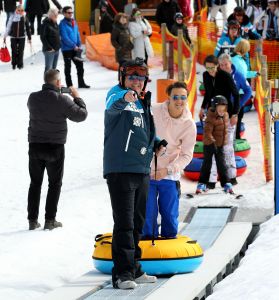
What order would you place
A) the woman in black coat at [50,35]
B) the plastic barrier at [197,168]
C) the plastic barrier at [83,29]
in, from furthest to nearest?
the plastic barrier at [83,29]
the woman in black coat at [50,35]
the plastic barrier at [197,168]

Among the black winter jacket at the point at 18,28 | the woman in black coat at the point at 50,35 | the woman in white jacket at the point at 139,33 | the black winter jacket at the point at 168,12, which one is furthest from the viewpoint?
the black winter jacket at the point at 168,12

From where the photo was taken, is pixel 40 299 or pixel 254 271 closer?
pixel 40 299

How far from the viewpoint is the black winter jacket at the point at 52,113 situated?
11.5m

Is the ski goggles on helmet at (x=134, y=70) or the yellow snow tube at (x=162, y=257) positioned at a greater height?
the ski goggles on helmet at (x=134, y=70)

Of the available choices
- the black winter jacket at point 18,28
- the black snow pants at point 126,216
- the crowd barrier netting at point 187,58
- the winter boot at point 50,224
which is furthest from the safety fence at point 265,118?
the black winter jacket at point 18,28

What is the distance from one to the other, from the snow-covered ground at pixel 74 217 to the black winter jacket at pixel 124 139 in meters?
1.16

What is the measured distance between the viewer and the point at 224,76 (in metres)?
14.6

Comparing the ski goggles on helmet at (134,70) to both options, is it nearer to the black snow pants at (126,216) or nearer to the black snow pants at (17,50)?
the black snow pants at (126,216)

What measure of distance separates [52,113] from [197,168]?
149 inches

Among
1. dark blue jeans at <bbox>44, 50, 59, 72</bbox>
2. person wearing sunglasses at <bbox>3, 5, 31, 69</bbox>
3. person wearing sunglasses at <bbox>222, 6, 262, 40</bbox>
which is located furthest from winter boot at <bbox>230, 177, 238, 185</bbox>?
person wearing sunglasses at <bbox>3, 5, 31, 69</bbox>

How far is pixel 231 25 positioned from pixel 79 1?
13207 millimetres

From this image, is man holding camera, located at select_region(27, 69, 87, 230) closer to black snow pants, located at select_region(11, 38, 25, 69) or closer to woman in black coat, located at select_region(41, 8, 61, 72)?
woman in black coat, located at select_region(41, 8, 61, 72)

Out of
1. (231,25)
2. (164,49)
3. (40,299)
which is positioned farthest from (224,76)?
(164,49)

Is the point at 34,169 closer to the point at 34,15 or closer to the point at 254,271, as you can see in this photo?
the point at 254,271
